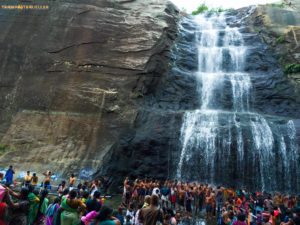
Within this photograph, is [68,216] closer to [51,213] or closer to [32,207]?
[51,213]

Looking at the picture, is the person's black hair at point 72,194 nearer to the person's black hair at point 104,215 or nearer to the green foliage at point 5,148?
the person's black hair at point 104,215

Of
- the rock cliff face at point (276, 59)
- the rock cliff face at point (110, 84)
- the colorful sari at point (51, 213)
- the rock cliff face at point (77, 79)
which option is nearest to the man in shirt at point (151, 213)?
the colorful sari at point (51, 213)

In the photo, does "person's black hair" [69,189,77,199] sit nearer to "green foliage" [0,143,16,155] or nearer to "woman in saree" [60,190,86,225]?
"woman in saree" [60,190,86,225]

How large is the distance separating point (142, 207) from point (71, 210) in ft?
4.78

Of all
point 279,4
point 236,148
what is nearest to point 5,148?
point 236,148

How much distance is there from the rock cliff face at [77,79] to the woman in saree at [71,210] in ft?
45.7

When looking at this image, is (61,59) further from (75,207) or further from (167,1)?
(75,207)

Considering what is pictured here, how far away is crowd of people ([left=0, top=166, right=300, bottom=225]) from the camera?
6438 millimetres

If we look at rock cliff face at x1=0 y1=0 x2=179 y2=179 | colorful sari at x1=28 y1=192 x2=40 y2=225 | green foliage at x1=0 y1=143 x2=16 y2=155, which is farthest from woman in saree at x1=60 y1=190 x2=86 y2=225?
green foliage at x1=0 y1=143 x2=16 y2=155

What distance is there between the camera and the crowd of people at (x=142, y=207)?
21.1ft

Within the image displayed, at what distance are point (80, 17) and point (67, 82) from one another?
6957mm

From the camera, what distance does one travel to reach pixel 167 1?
3453 cm

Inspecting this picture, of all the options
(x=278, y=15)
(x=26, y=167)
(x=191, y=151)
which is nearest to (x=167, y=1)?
(x=278, y=15)

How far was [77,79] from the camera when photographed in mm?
25562
